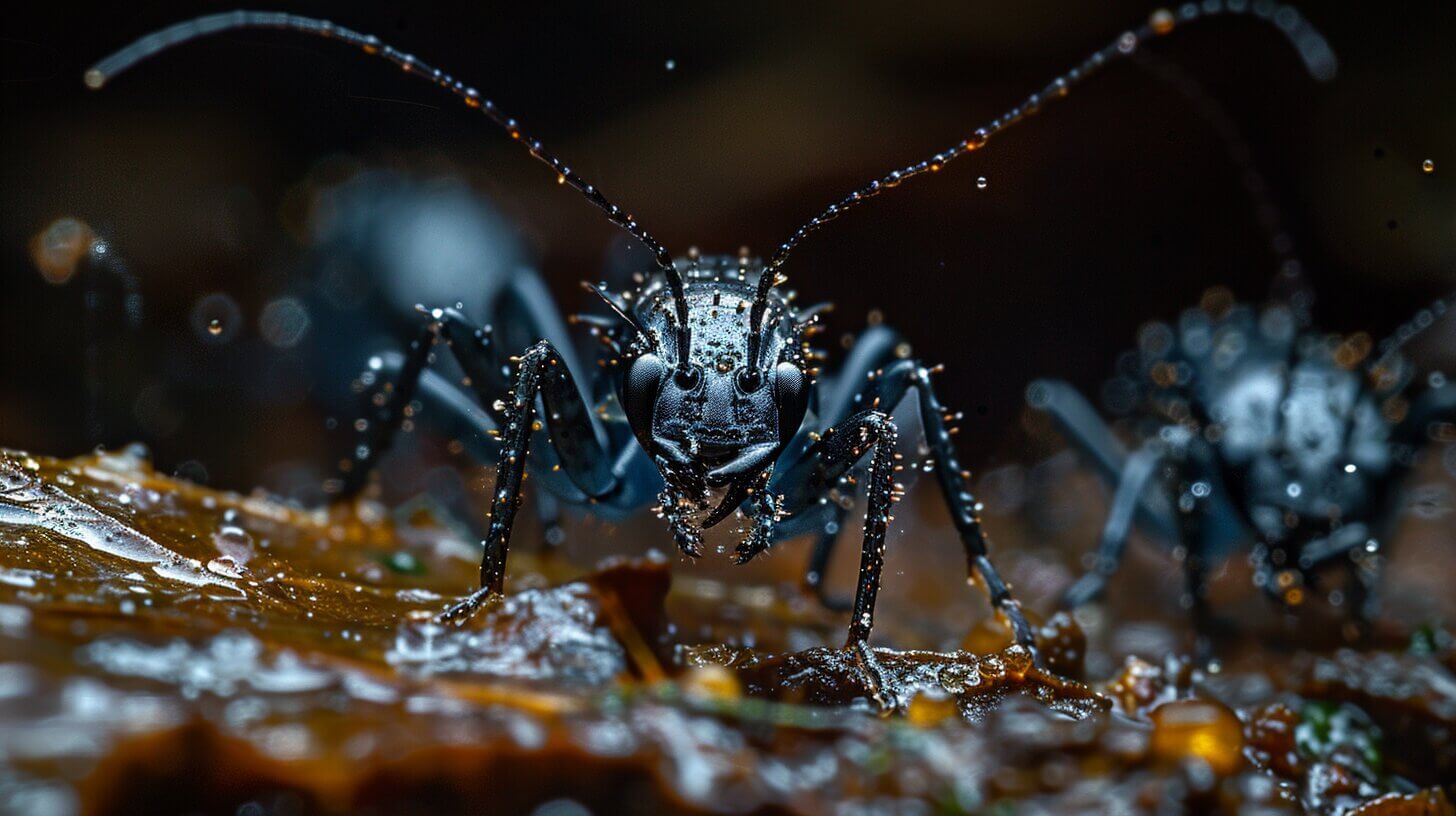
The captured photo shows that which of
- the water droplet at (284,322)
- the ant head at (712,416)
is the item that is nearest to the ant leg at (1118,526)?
the ant head at (712,416)

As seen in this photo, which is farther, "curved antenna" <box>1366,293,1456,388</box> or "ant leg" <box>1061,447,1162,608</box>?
"curved antenna" <box>1366,293,1456,388</box>

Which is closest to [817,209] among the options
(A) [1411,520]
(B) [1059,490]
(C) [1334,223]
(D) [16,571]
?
(D) [16,571]

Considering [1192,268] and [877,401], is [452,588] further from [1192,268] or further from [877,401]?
[1192,268]

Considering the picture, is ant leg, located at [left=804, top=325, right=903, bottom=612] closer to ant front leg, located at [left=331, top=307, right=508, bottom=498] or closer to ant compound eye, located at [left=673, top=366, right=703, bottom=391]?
ant compound eye, located at [left=673, top=366, right=703, bottom=391]

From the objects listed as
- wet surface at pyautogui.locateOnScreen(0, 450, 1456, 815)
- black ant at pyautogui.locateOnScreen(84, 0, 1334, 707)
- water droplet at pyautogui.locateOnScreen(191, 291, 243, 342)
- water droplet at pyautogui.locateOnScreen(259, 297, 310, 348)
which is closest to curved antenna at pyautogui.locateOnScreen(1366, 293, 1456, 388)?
black ant at pyautogui.locateOnScreen(84, 0, 1334, 707)

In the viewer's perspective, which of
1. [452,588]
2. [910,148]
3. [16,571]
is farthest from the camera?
[910,148]

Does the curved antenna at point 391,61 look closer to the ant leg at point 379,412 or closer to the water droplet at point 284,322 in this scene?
the ant leg at point 379,412
